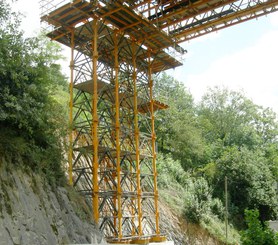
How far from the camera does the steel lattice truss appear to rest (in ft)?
60.9

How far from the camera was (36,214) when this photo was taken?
40.8 feet

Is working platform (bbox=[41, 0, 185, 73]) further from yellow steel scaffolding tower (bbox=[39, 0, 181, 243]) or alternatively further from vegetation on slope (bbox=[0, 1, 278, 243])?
vegetation on slope (bbox=[0, 1, 278, 243])

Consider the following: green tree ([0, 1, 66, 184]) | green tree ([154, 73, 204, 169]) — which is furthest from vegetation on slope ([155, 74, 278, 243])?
green tree ([0, 1, 66, 184])

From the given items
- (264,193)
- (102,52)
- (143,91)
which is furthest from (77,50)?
(264,193)

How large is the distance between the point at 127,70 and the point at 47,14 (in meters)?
5.95

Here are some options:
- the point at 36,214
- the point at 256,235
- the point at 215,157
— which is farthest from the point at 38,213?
the point at 215,157

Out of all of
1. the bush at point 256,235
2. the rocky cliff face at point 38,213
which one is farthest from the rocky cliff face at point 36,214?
the bush at point 256,235

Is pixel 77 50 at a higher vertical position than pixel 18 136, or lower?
higher

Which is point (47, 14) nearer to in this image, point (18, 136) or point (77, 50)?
point (77, 50)

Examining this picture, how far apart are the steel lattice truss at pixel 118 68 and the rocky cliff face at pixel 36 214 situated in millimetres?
2388

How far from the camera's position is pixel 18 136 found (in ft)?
47.0

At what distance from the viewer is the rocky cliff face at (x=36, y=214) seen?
11336mm

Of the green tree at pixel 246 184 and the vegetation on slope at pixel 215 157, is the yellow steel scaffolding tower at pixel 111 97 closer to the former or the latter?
the vegetation on slope at pixel 215 157

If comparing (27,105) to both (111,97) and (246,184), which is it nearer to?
(111,97)
